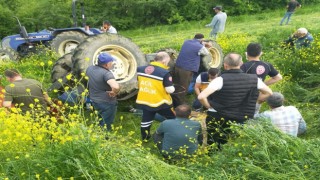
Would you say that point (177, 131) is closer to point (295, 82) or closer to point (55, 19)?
point (295, 82)

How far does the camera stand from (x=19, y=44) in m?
11.5

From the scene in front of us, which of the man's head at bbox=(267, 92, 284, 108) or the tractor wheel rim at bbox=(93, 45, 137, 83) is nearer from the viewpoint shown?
the man's head at bbox=(267, 92, 284, 108)

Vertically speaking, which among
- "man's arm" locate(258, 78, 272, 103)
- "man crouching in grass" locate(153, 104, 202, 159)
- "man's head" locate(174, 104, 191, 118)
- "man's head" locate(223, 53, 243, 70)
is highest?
"man's head" locate(223, 53, 243, 70)

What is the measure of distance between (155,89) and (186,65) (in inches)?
51.1

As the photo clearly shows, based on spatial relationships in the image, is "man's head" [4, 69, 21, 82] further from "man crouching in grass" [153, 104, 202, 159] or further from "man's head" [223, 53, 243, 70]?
"man's head" [223, 53, 243, 70]

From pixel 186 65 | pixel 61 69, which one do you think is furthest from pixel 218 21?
pixel 61 69

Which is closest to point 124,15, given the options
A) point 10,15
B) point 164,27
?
point 164,27

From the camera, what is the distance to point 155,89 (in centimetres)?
564

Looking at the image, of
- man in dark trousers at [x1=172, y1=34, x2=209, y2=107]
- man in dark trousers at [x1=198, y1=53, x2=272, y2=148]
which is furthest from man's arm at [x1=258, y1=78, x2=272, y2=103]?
man in dark trousers at [x1=172, y1=34, x2=209, y2=107]

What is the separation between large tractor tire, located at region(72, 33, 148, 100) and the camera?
21.6 ft

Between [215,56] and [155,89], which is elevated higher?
[155,89]

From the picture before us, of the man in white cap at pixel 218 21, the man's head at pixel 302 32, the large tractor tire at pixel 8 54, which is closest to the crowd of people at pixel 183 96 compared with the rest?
the man's head at pixel 302 32

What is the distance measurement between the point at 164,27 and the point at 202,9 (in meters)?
2.68

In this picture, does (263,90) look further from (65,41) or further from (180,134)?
(65,41)
